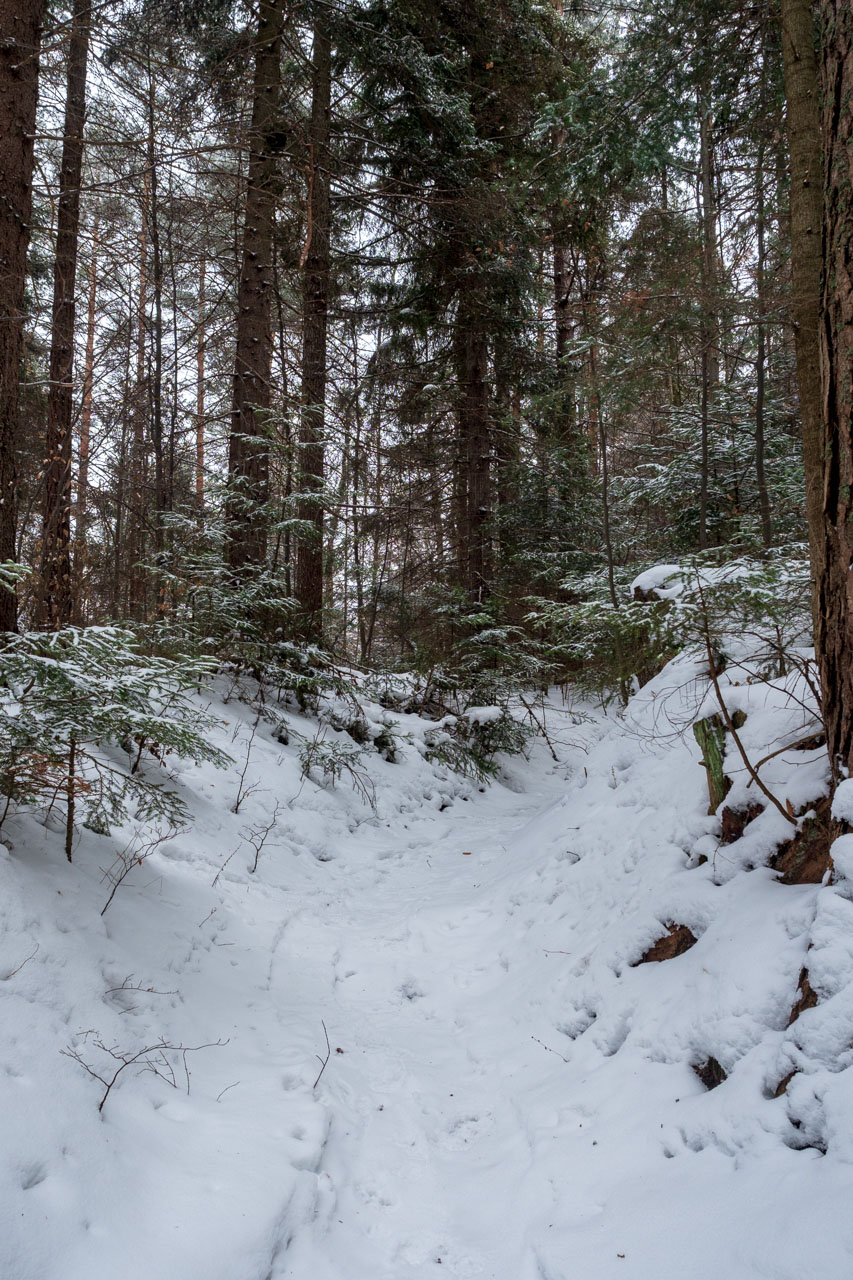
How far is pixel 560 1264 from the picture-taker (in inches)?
78.0


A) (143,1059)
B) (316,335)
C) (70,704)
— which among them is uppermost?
(316,335)

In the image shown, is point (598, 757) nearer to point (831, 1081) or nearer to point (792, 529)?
point (792, 529)

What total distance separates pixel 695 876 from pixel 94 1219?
110 inches

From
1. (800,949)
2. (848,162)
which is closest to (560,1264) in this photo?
(800,949)

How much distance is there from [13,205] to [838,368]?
15.9 feet

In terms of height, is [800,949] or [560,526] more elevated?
[560,526]

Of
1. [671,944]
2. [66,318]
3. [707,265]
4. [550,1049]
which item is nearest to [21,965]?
[550,1049]

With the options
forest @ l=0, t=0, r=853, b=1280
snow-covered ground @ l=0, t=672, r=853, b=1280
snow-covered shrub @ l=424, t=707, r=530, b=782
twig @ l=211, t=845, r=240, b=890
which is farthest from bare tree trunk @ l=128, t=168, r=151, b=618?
snow-covered ground @ l=0, t=672, r=853, b=1280

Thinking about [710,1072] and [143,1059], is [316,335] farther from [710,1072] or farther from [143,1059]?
[710,1072]

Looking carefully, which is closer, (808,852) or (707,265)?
(808,852)

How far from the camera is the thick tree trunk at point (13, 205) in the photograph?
389 cm

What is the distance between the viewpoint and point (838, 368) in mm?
2463

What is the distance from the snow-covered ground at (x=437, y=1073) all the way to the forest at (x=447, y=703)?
0.02 m

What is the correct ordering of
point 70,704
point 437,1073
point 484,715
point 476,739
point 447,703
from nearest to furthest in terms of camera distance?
point 70,704 → point 437,1073 → point 484,715 → point 476,739 → point 447,703
